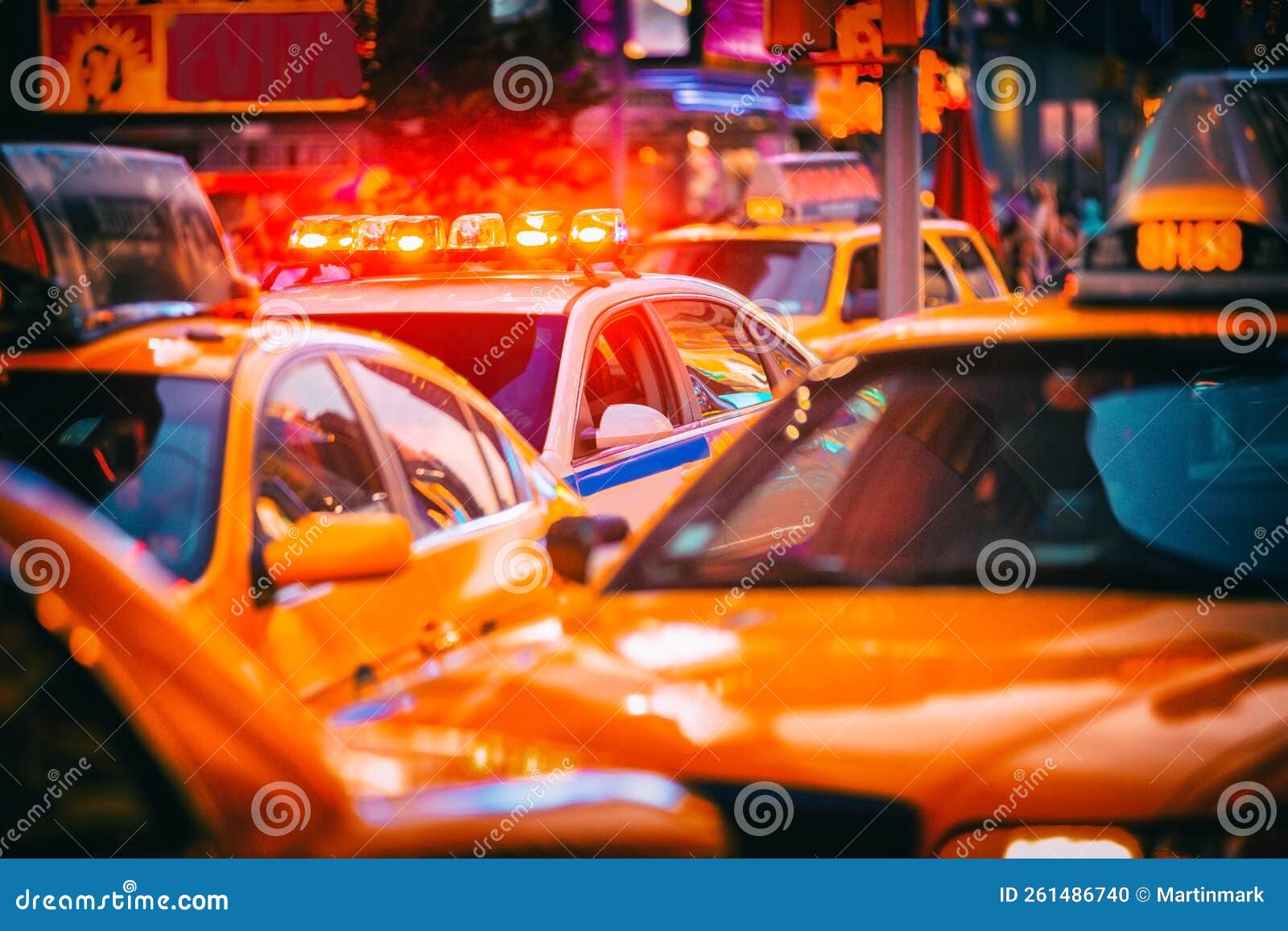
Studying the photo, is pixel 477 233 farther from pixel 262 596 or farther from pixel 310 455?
pixel 262 596

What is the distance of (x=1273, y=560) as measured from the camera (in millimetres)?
3156

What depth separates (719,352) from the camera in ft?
→ 20.4

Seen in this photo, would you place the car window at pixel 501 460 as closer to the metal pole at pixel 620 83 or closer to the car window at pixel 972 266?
the car window at pixel 972 266

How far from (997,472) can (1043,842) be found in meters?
1.34

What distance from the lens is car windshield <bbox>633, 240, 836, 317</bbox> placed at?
33.1ft

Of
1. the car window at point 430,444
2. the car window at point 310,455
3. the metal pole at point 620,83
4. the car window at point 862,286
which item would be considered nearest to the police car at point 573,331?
the car window at point 430,444

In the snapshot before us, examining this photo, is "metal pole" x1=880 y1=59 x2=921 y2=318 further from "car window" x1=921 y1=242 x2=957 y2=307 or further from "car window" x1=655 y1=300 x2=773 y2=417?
"car window" x1=921 y1=242 x2=957 y2=307

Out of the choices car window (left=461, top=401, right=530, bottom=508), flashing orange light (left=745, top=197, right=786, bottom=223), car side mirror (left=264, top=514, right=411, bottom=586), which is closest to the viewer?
car side mirror (left=264, top=514, right=411, bottom=586)

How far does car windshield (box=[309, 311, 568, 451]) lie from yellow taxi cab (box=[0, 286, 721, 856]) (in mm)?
594

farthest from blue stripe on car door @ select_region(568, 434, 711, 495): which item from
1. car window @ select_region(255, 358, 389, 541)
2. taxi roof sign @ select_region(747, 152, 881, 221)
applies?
taxi roof sign @ select_region(747, 152, 881, 221)

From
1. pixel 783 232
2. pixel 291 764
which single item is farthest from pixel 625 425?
pixel 783 232

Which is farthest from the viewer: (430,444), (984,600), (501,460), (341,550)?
(501,460)

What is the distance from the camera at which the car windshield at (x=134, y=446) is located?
3.38 meters

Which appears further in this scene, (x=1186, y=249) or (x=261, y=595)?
(x=1186, y=249)
